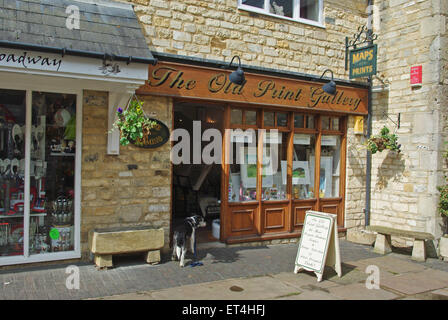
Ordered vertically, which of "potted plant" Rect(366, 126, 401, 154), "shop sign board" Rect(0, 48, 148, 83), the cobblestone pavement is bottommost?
the cobblestone pavement

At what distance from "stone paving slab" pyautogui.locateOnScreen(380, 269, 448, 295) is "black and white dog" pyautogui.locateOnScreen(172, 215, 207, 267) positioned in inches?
119

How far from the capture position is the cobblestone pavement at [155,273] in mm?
5094

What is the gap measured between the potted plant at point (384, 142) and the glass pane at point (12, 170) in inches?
263

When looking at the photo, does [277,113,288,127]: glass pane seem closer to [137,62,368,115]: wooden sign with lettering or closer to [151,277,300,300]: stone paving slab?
[137,62,368,115]: wooden sign with lettering

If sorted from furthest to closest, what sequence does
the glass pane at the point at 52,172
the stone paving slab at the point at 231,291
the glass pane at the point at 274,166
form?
the glass pane at the point at 274,166, the glass pane at the point at 52,172, the stone paving slab at the point at 231,291

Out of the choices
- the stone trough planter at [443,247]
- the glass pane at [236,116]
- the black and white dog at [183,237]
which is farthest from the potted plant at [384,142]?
the black and white dog at [183,237]

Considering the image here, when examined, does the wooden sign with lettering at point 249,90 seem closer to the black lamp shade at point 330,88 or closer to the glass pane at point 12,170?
the black lamp shade at point 330,88

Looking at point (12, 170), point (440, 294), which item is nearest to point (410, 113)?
point (440, 294)

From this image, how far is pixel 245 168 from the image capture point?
26.3 ft

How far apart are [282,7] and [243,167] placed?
3.47m

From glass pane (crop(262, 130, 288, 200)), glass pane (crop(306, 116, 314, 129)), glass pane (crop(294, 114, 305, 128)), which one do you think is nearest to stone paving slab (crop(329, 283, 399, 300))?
glass pane (crop(262, 130, 288, 200))

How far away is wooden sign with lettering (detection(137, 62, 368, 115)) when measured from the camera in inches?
262
